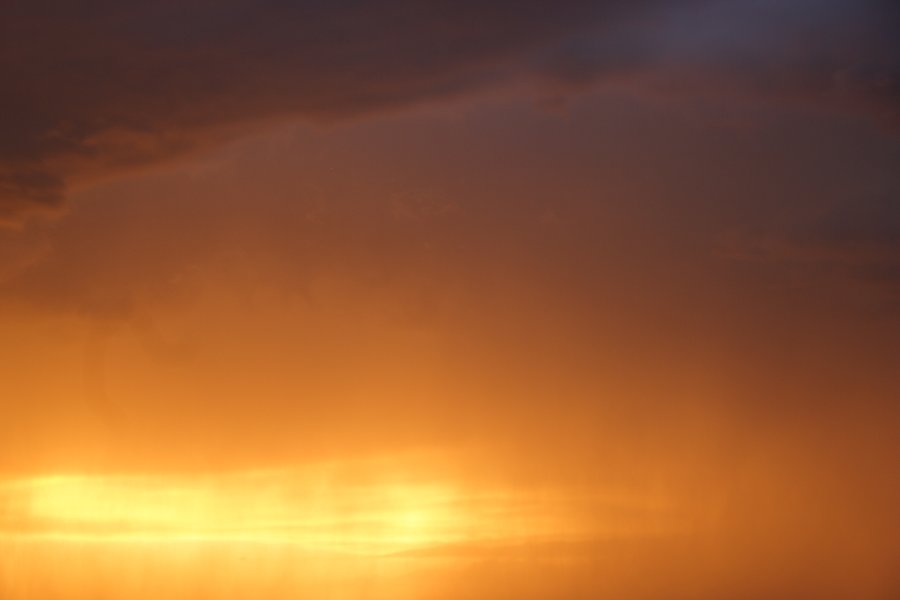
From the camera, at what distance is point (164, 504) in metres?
16.8

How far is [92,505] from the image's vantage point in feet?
55.2

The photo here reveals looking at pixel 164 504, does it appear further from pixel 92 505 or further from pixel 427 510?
pixel 427 510

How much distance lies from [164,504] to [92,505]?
2.27 m

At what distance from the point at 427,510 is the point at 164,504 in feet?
26.8

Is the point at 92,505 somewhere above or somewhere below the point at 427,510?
above

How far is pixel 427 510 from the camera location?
1655cm

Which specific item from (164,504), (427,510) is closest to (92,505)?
(164,504)
